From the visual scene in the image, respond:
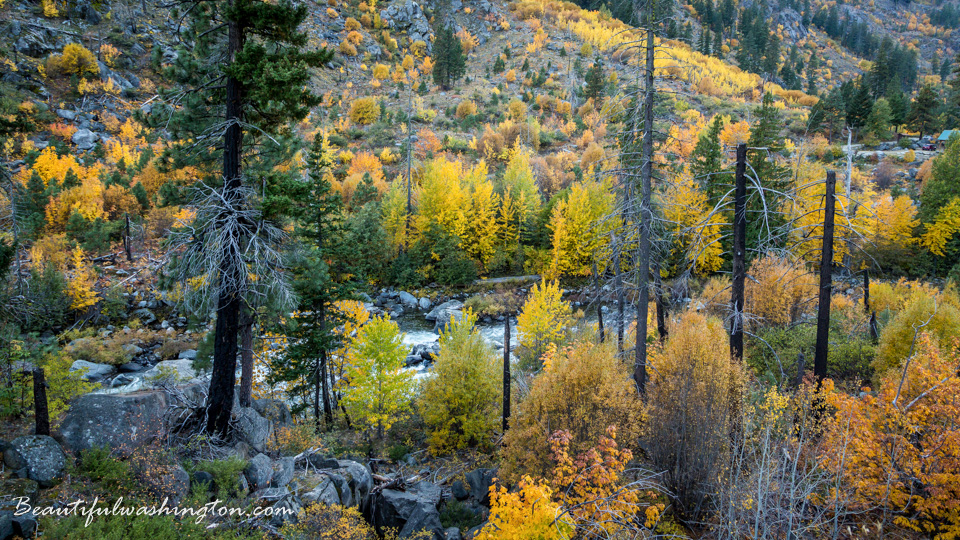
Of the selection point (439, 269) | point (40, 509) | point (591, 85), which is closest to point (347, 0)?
point (591, 85)

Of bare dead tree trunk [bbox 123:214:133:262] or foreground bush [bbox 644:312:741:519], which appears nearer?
foreground bush [bbox 644:312:741:519]

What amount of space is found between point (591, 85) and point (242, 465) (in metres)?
62.7

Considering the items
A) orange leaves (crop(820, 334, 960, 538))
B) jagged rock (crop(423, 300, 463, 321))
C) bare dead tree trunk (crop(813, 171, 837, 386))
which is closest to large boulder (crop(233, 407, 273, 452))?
orange leaves (crop(820, 334, 960, 538))

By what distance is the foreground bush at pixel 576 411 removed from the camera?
1048 cm

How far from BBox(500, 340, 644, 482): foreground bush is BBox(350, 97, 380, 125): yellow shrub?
54.7 metres

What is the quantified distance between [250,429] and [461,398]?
8.56 meters

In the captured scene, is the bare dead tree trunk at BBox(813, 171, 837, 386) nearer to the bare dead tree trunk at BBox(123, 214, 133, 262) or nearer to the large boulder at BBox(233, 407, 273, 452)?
the large boulder at BBox(233, 407, 273, 452)

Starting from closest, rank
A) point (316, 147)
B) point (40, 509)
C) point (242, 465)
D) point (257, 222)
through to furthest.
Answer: point (40, 509) < point (242, 465) < point (257, 222) < point (316, 147)

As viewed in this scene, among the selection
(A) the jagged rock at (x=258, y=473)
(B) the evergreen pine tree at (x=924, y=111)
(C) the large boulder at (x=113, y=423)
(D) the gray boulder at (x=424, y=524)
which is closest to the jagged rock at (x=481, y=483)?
(D) the gray boulder at (x=424, y=524)

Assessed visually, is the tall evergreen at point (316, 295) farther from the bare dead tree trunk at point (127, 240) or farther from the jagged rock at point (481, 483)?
the bare dead tree trunk at point (127, 240)

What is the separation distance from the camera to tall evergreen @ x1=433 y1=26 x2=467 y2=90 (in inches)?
2655

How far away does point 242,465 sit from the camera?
7.57 m

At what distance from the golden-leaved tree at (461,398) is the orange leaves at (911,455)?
426 inches

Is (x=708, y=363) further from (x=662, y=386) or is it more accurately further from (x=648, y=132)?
(x=648, y=132)
